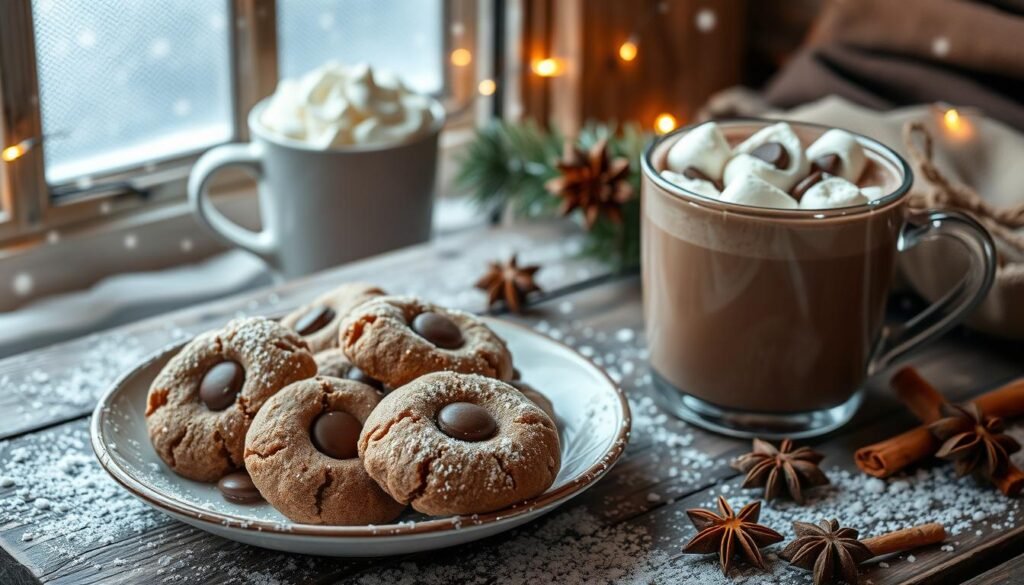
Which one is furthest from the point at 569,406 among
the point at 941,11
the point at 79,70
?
the point at 941,11

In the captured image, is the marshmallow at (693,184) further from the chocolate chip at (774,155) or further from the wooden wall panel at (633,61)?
the wooden wall panel at (633,61)

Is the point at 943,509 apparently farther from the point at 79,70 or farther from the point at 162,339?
the point at 79,70

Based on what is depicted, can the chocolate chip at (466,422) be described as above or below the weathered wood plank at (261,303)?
above

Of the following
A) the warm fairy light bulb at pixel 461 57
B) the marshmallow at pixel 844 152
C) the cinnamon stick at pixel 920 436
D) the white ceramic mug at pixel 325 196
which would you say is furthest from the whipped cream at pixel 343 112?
the cinnamon stick at pixel 920 436

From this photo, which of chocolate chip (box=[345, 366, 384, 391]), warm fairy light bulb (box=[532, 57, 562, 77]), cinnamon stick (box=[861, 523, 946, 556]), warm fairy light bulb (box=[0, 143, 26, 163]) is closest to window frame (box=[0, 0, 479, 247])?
warm fairy light bulb (box=[0, 143, 26, 163])

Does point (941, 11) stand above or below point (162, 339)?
above

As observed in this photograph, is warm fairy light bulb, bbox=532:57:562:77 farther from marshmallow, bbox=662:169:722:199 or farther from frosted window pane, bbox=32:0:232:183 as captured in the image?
marshmallow, bbox=662:169:722:199
